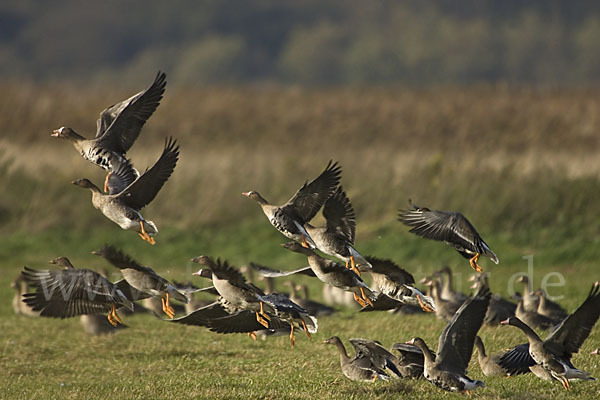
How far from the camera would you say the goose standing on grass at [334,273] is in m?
8.89

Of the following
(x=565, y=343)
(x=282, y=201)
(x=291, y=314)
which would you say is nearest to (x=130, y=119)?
(x=291, y=314)

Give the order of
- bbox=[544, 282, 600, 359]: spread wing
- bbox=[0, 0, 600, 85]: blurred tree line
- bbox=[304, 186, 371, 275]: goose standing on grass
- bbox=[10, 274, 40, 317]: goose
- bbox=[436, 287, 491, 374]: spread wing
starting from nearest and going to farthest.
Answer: bbox=[436, 287, 491, 374]: spread wing
bbox=[544, 282, 600, 359]: spread wing
bbox=[304, 186, 371, 275]: goose standing on grass
bbox=[10, 274, 40, 317]: goose
bbox=[0, 0, 600, 85]: blurred tree line

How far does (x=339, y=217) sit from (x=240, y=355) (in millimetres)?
2301

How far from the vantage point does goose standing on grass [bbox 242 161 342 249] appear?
9.32 m

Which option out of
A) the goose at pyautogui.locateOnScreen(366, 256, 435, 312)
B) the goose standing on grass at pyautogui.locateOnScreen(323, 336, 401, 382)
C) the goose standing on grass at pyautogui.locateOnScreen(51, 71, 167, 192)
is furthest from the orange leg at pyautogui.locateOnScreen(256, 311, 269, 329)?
the goose standing on grass at pyautogui.locateOnScreen(51, 71, 167, 192)

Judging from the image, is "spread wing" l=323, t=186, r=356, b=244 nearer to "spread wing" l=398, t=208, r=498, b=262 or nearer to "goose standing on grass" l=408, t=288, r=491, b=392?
"spread wing" l=398, t=208, r=498, b=262

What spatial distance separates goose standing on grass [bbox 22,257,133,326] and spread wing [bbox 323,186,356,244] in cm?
210

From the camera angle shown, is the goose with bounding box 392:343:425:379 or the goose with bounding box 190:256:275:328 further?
the goose with bounding box 392:343:425:379

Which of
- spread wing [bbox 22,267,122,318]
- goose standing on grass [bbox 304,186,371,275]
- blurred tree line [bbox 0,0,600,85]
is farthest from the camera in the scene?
blurred tree line [bbox 0,0,600,85]

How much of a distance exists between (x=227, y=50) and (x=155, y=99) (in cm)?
12467

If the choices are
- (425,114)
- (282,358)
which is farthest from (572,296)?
(425,114)

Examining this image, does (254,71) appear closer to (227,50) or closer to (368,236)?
(227,50)

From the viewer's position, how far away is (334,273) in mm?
8945

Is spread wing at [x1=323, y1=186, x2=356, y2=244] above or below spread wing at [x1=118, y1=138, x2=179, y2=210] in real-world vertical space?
below
